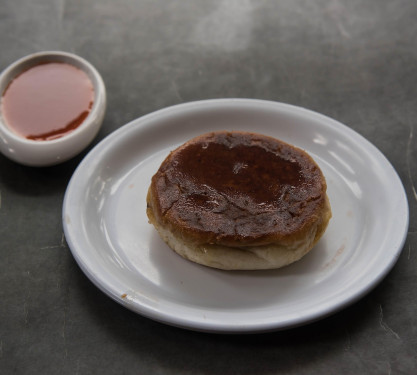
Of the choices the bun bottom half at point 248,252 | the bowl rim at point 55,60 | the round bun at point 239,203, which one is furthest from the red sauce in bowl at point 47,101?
the bun bottom half at point 248,252

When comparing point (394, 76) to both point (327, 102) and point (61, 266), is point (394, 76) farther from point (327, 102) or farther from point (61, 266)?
point (61, 266)

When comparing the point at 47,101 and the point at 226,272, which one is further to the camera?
the point at 47,101

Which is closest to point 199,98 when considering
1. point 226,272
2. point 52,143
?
point 52,143

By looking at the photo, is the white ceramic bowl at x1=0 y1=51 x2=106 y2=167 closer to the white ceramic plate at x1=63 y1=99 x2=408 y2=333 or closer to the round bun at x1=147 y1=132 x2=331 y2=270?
the white ceramic plate at x1=63 y1=99 x2=408 y2=333

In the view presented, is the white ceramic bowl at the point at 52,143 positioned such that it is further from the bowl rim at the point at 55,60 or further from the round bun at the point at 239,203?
the round bun at the point at 239,203

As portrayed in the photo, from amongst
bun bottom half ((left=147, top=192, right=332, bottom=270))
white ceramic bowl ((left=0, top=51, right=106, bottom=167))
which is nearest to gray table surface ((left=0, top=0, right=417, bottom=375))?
white ceramic bowl ((left=0, top=51, right=106, bottom=167))

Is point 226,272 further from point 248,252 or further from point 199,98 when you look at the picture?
point 199,98

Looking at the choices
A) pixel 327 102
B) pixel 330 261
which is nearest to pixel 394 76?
pixel 327 102
